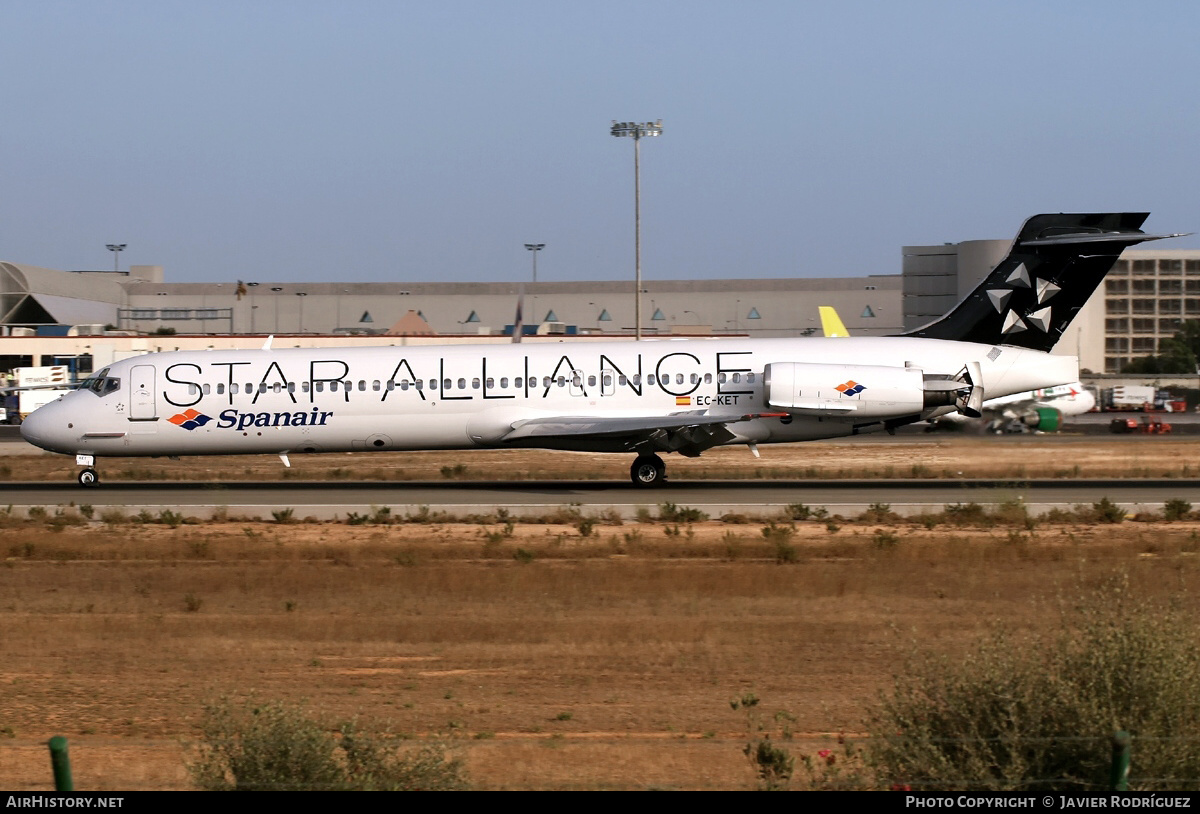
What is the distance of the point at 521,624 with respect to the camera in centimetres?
1551

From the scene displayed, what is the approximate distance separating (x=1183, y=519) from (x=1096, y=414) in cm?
5308

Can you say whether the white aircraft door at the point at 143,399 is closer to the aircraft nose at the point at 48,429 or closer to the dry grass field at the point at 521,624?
the aircraft nose at the point at 48,429

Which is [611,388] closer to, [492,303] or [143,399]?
[143,399]

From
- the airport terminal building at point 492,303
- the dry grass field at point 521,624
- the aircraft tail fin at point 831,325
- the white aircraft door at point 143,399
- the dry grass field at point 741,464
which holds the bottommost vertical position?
the dry grass field at point 521,624

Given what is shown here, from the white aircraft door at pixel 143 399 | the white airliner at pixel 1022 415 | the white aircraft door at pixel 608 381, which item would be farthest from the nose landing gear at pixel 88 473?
the white airliner at pixel 1022 415

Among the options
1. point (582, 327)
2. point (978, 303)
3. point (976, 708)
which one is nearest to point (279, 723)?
point (976, 708)

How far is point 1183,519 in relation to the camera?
24562 millimetres

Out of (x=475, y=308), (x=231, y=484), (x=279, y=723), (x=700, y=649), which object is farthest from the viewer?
(x=475, y=308)

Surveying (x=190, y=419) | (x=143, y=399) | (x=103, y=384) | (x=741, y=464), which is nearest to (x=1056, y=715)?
(x=190, y=419)

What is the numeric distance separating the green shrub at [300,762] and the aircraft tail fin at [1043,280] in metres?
25.2

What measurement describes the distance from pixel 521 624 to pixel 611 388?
47.6 ft

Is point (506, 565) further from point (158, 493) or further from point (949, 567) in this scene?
point (158, 493)

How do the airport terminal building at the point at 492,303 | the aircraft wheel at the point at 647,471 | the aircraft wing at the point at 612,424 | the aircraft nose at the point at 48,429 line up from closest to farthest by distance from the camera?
the aircraft wing at the point at 612,424, the aircraft nose at the point at 48,429, the aircraft wheel at the point at 647,471, the airport terminal building at the point at 492,303

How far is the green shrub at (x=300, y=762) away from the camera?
741cm
